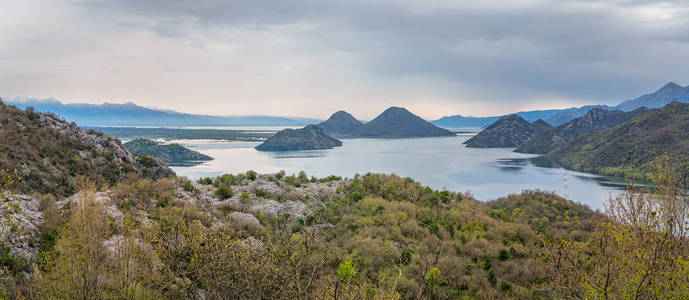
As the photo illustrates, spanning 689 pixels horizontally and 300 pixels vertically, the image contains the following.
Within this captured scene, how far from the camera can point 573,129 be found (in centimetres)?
15512

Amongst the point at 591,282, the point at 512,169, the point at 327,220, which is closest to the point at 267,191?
the point at 327,220

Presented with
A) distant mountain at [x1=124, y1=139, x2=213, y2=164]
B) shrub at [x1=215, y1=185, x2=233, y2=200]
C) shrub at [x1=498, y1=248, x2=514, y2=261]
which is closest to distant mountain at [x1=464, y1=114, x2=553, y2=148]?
distant mountain at [x1=124, y1=139, x2=213, y2=164]

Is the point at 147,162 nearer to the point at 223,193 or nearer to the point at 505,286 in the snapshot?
the point at 223,193

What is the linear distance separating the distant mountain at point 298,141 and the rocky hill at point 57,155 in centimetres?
10010

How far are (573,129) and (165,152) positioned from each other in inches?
6640

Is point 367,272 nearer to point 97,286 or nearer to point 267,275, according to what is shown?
point 267,275

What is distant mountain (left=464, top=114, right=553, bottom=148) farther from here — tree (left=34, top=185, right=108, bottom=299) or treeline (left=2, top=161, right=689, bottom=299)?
tree (left=34, top=185, right=108, bottom=299)

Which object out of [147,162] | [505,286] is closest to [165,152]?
[147,162]

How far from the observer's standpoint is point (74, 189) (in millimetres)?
16953

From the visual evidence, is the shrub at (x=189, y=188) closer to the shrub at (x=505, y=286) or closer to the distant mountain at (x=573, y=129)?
the shrub at (x=505, y=286)

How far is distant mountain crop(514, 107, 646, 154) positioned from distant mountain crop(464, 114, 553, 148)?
1357cm

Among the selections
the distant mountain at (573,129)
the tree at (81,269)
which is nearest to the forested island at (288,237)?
the tree at (81,269)

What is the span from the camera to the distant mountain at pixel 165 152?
79781mm

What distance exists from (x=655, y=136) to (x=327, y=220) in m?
105
